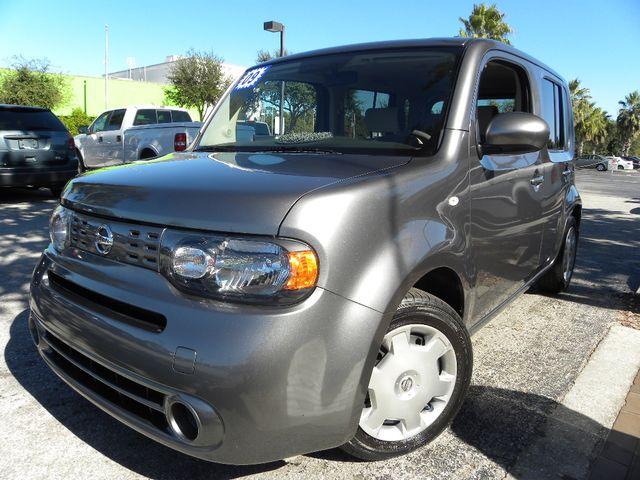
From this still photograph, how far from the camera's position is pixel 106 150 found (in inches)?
476

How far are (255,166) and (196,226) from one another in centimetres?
55

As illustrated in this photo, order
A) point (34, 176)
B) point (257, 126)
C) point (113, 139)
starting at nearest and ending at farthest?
point (257, 126)
point (34, 176)
point (113, 139)

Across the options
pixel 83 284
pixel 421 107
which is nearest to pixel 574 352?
pixel 421 107

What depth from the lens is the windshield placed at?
2.56 m

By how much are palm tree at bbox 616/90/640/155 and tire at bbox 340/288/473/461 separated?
260 ft

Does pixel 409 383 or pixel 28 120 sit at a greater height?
pixel 28 120

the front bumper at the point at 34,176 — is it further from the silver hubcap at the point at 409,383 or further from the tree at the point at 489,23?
the tree at the point at 489,23

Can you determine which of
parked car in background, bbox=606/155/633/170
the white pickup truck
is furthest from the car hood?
parked car in background, bbox=606/155/633/170

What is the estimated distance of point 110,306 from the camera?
197cm

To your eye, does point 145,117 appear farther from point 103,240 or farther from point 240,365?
point 240,365

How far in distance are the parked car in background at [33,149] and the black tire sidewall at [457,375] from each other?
8516mm

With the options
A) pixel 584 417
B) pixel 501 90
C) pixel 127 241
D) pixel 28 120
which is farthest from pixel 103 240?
pixel 28 120

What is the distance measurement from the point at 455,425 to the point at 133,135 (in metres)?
10.0

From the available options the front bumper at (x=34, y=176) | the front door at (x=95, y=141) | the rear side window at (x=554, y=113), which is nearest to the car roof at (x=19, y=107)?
the front bumper at (x=34, y=176)
